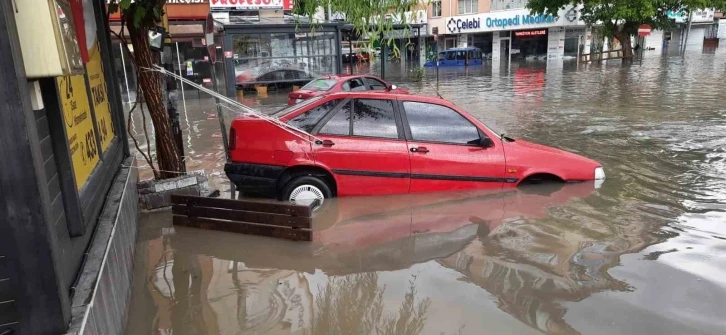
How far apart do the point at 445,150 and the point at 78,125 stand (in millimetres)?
4001

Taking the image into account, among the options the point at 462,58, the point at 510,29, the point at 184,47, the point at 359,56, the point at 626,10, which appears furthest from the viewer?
the point at 510,29

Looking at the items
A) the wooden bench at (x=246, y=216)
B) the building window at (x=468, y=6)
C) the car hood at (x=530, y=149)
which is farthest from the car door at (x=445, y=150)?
the building window at (x=468, y=6)

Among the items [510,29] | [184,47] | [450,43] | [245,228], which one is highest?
[510,29]

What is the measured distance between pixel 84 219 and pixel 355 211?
3245 millimetres

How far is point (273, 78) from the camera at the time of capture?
23188mm

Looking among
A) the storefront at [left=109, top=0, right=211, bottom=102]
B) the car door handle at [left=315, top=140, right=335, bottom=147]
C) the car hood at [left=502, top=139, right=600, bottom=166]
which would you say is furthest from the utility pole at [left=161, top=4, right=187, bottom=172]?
the storefront at [left=109, top=0, right=211, bottom=102]

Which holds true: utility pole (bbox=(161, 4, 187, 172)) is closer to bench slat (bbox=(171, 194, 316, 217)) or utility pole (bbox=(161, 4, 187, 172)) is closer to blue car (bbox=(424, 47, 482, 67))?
bench slat (bbox=(171, 194, 316, 217))

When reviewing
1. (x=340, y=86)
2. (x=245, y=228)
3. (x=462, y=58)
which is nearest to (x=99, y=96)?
(x=245, y=228)

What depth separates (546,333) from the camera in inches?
143

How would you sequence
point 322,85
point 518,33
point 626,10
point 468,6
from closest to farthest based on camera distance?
1. point 322,85
2. point 626,10
3. point 518,33
4. point 468,6

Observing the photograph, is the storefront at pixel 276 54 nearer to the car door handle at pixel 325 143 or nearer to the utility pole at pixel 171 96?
the utility pole at pixel 171 96

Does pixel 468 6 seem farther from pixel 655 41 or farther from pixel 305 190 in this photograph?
pixel 305 190

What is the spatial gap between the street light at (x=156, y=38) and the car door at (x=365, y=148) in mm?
2276

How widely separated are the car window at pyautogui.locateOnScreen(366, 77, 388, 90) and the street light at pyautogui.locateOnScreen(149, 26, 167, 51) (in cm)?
963
